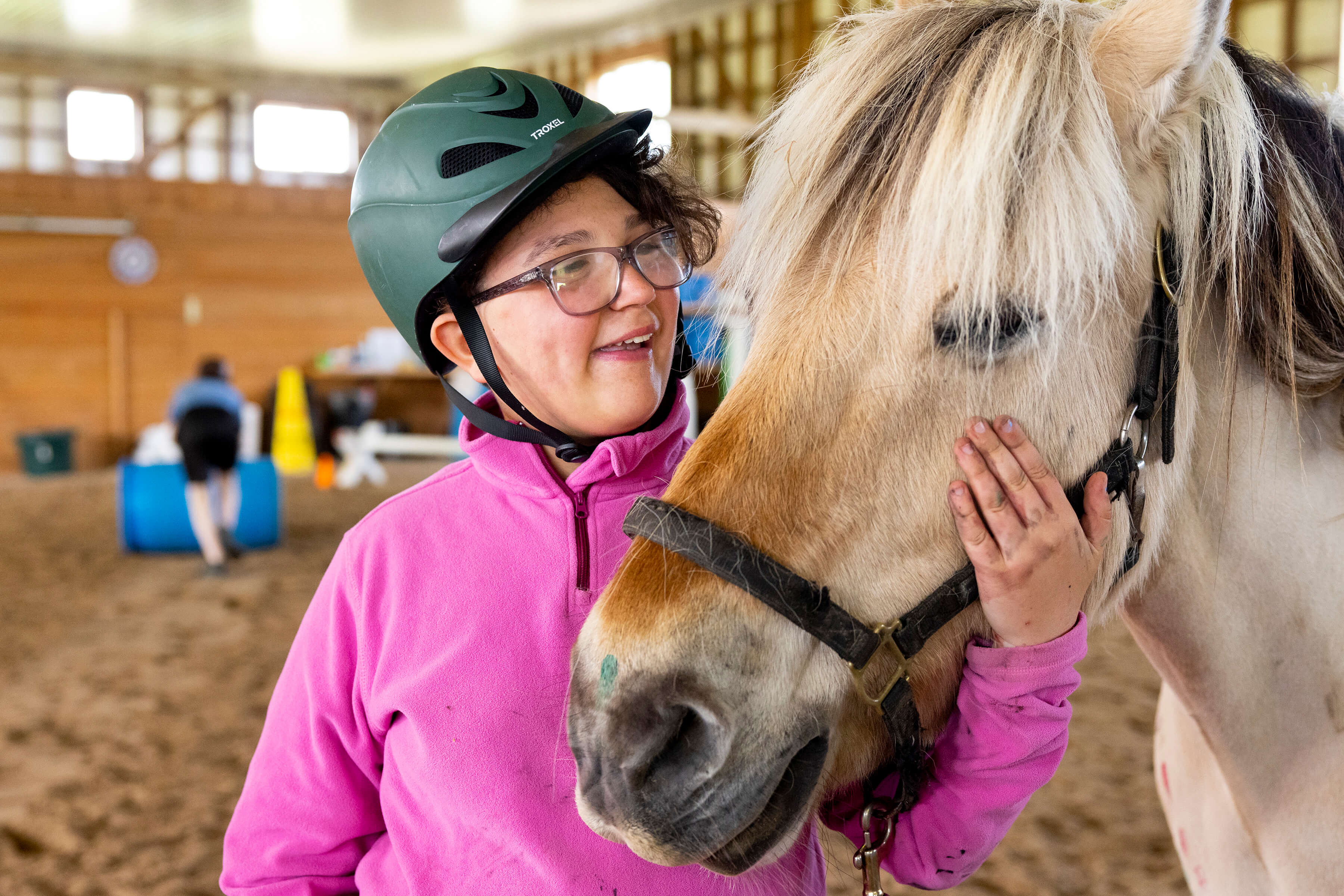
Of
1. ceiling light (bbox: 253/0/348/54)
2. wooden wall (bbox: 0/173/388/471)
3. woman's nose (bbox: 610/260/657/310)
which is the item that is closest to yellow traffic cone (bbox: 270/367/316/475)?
wooden wall (bbox: 0/173/388/471)

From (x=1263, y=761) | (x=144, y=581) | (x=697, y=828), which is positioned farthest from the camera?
(x=144, y=581)

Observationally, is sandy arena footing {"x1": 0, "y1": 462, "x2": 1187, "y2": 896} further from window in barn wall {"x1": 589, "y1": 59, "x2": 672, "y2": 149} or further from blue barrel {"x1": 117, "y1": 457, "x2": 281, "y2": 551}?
window in barn wall {"x1": 589, "y1": 59, "x2": 672, "y2": 149}

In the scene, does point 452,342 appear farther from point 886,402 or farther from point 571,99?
point 886,402

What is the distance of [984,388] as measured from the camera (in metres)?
0.79

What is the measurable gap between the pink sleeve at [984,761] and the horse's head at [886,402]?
4cm

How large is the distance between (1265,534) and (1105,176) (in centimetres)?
42

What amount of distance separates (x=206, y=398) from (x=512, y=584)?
5645 millimetres

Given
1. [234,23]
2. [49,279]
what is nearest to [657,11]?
[234,23]

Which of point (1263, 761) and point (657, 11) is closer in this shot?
point (1263, 761)

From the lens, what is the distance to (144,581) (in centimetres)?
578

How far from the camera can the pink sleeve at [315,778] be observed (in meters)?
1.02

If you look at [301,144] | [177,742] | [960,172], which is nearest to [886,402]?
[960,172]

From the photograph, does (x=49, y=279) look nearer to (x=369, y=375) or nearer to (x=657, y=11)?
(x=369, y=375)

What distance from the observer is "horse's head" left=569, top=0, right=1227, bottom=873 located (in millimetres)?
757
